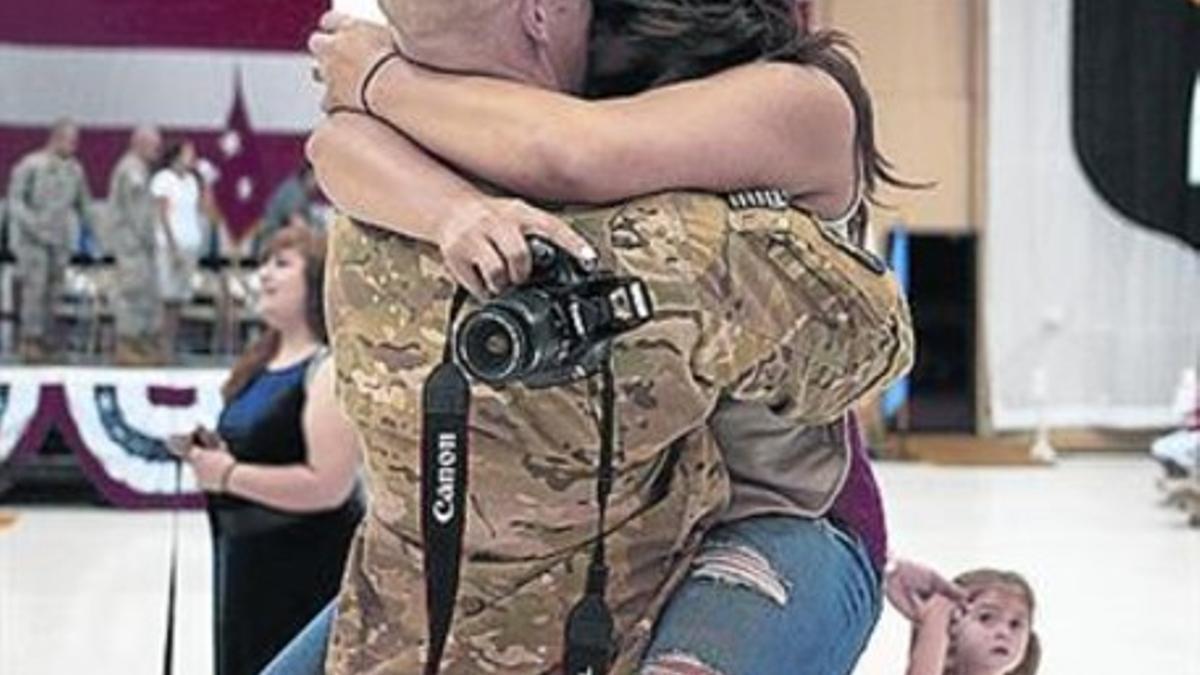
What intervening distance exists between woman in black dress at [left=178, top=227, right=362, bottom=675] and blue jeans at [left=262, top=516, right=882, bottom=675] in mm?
1490

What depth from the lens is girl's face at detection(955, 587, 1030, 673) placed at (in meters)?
2.02

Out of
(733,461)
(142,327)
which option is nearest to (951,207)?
(142,327)

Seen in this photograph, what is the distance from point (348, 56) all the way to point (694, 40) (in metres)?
0.19

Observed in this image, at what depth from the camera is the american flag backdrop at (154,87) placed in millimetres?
7090

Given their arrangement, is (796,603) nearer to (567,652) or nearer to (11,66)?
(567,652)

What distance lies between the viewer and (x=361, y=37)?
3.62ft

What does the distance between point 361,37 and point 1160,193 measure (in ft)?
22.6

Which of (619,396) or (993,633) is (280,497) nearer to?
(993,633)

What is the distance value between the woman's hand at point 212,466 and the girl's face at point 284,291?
208 millimetres

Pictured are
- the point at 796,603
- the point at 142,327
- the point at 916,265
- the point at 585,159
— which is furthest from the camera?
the point at 916,265

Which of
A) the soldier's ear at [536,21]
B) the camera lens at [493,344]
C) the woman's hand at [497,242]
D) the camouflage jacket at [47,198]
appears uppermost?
the soldier's ear at [536,21]

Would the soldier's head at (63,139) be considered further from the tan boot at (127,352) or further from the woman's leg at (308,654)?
the woman's leg at (308,654)

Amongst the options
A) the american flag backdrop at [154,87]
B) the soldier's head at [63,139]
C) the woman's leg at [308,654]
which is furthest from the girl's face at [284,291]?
the soldier's head at [63,139]

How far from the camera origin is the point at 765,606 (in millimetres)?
1073
